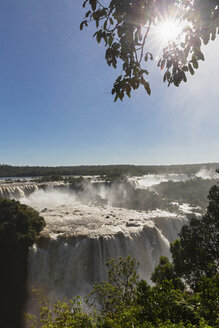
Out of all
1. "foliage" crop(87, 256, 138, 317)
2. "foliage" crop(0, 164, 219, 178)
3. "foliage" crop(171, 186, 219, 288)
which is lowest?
"foliage" crop(87, 256, 138, 317)

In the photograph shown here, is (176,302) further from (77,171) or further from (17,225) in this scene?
(77,171)

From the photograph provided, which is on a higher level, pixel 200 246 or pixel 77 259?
pixel 200 246

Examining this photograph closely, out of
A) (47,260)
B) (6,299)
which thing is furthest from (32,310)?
(47,260)

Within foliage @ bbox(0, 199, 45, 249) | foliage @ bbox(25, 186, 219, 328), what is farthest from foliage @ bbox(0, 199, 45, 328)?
foliage @ bbox(25, 186, 219, 328)

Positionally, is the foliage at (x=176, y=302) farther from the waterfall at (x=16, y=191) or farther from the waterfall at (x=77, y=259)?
the waterfall at (x=16, y=191)

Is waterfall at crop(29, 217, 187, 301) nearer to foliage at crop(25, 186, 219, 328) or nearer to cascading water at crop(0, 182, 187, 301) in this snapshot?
cascading water at crop(0, 182, 187, 301)

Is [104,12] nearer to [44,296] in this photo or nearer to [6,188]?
[44,296]

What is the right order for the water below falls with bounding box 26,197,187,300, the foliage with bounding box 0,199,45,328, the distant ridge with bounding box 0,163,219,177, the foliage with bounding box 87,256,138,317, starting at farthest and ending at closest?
the distant ridge with bounding box 0,163,219,177
the water below falls with bounding box 26,197,187,300
the foliage with bounding box 0,199,45,328
the foliage with bounding box 87,256,138,317

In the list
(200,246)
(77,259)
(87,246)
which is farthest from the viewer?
(87,246)

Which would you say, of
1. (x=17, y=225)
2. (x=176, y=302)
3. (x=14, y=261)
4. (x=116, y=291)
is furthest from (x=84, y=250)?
(x=176, y=302)
